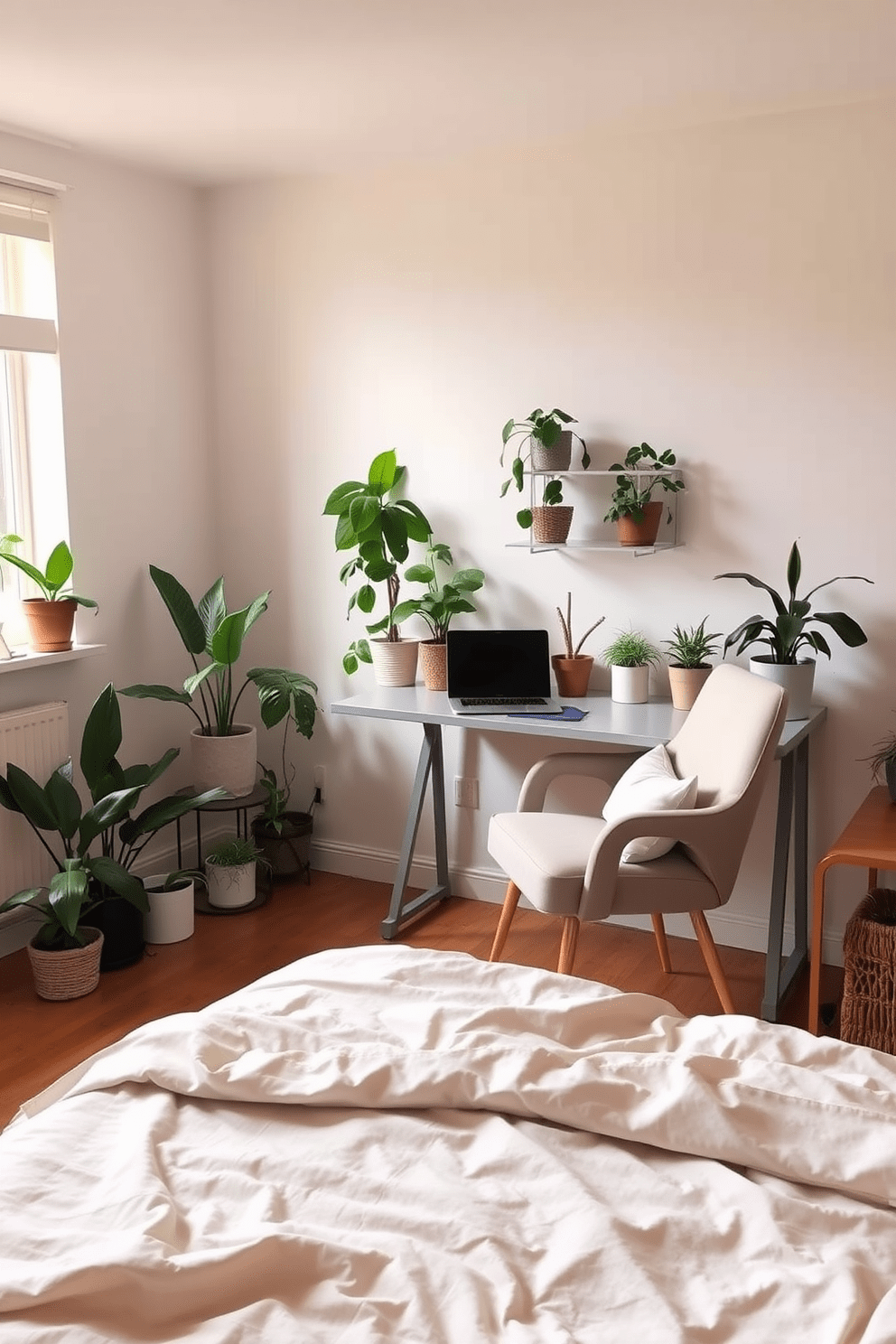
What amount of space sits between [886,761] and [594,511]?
1.15 meters

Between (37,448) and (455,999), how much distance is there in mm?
2543

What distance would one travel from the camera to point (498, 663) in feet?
11.9

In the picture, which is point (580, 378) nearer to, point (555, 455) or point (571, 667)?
point (555, 455)

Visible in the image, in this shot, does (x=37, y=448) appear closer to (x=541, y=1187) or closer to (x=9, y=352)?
(x=9, y=352)

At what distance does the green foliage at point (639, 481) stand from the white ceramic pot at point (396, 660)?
0.78 metres

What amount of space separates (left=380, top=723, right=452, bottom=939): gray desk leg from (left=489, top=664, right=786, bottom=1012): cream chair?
2.16 feet

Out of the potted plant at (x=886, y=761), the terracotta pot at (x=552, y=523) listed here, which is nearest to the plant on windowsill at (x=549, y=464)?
the terracotta pot at (x=552, y=523)

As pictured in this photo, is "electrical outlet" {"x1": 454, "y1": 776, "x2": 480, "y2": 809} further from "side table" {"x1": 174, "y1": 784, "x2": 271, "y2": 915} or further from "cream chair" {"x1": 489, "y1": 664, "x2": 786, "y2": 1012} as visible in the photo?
"cream chair" {"x1": 489, "y1": 664, "x2": 786, "y2": 1012}

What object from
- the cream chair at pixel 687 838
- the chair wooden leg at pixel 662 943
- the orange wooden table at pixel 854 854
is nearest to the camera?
the orange wooden table at pixel 854 854

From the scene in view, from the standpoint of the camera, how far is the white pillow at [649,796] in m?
2.86

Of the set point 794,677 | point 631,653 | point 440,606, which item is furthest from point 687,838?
point 440,606

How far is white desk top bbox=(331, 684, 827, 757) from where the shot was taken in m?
3.20

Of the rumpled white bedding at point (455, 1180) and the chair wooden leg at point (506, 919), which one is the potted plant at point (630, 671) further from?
the rumpled white bedding at point (455, 1180)

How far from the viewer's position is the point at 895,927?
268 cm
